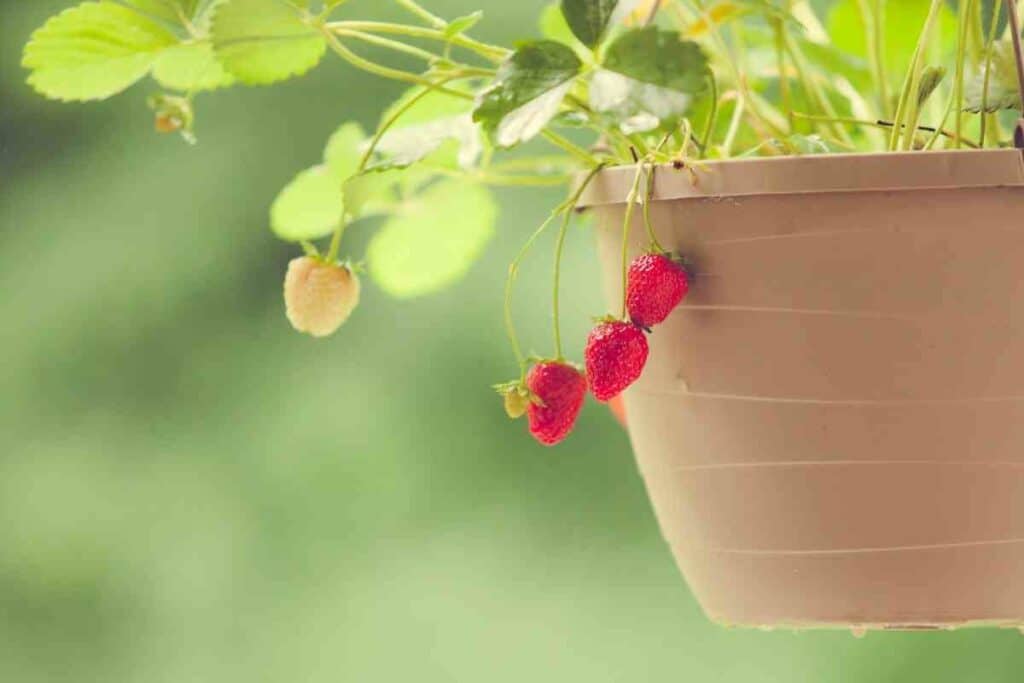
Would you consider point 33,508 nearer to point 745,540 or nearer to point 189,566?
point 189,566

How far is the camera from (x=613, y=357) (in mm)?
541

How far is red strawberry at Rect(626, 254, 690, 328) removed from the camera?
54 centimetres

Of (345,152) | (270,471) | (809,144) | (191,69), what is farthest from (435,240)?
(270,471)

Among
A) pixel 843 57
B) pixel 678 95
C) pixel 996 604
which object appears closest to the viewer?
pixel 678 95

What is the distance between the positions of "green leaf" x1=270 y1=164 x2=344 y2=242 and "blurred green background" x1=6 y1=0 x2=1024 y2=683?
76 cm

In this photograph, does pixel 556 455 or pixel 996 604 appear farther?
pixel 556 455

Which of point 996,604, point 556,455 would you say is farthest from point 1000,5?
point 556,455

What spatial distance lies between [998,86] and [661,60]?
0.58ft

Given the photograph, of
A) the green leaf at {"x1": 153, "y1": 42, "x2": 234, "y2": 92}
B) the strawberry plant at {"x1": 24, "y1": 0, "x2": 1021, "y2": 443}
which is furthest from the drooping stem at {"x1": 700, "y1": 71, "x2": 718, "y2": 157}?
the green leaf at {"x1": 153, "y1": 42, "x2": 234, "y2": 92}

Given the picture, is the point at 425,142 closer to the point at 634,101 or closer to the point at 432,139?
the point at 432,139

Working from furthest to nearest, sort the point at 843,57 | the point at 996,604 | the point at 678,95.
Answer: the point at 843,57, the point at 996,604, the point at 678,95

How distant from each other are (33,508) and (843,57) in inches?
43.6

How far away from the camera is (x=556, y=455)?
5.24ft

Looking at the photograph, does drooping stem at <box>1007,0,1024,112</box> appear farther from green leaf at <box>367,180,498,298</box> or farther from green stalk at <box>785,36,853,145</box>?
green leaf at <box>367,180,498,298</box>
